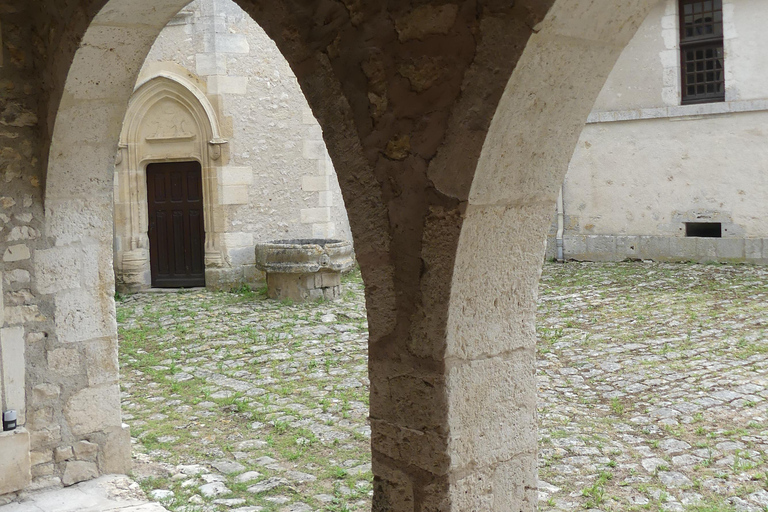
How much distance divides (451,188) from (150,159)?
9500 mm

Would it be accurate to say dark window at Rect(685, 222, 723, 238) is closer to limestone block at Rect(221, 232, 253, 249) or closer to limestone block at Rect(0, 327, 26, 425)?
limestone block at Rect(221, 232, 253, 249)

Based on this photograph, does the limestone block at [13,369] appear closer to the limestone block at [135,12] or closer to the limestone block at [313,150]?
the limestone block at [135,12]

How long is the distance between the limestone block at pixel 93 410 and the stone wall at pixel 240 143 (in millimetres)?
6186

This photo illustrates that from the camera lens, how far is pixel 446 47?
179cm

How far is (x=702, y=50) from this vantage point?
11.5m

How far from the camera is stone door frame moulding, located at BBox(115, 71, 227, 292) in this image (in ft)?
33.8

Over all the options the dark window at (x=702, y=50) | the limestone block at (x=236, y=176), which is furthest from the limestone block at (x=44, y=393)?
the dark window at (x=702, y=50)

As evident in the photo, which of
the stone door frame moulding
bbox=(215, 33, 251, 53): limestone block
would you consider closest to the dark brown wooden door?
the stone door frame moulding

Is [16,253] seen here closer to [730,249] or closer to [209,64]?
[209,64]

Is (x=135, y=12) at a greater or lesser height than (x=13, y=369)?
greater

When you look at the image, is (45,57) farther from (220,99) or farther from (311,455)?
(220,99)

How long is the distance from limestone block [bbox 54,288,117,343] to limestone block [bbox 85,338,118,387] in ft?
0.14

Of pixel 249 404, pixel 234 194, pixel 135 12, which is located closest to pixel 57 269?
pixel 135 12

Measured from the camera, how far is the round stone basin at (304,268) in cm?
923
